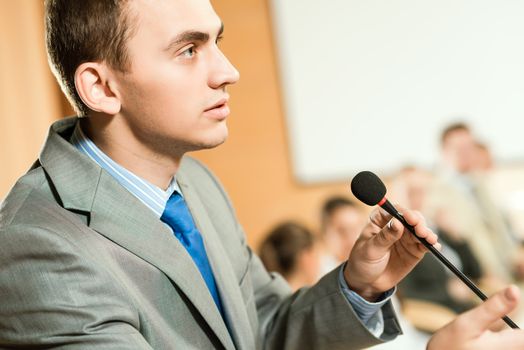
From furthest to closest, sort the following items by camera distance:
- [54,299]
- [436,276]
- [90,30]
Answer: [436,276]
[90,30]
[54,299]

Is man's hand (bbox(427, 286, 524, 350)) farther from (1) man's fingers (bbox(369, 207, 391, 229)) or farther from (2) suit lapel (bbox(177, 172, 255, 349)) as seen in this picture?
(2) suit lapel (bbox(177, 172, 255, 349))

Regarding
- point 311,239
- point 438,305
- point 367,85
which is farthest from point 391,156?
point 311,239

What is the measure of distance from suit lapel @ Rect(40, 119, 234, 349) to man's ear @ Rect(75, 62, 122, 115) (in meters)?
0.10

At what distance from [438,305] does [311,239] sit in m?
1.14

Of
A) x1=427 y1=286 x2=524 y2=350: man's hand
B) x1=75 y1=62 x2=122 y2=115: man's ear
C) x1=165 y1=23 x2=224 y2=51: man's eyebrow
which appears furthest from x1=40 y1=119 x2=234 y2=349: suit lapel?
x1=427 y1=286 x2=524 y2=350: man's hand

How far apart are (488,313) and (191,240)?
633 mm

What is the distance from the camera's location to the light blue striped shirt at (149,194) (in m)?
1.40

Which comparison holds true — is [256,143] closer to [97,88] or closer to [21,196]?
[97,88]

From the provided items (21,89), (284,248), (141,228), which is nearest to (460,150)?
(284,248)

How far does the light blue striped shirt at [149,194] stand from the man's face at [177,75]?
95mm

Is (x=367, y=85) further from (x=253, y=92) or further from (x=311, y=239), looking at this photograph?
(x=311, y=239)

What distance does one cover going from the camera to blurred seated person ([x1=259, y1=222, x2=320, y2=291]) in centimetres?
335

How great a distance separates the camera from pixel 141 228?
1.32 m

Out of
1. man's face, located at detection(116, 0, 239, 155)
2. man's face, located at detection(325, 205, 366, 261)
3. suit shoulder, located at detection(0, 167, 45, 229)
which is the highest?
man's face, located at detection(116, 0, 239, 155)
